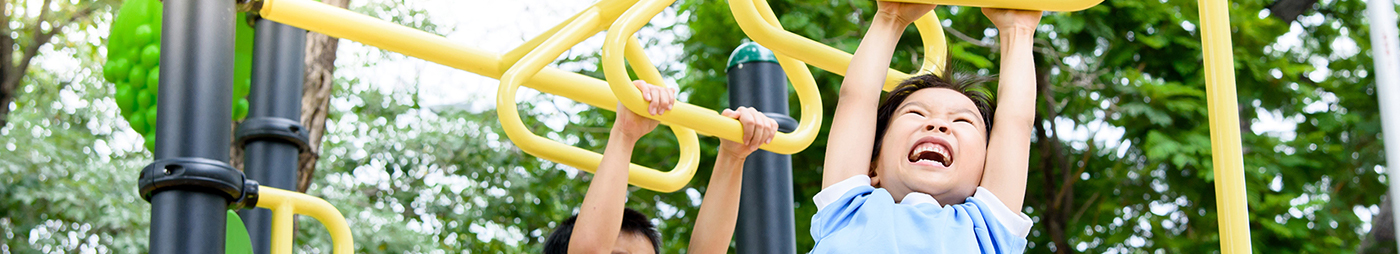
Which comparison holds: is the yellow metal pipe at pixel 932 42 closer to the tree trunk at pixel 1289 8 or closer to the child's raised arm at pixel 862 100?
the child's raised arm at pixel 862 100

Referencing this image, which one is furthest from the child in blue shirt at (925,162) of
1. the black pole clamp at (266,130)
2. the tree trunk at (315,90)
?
the tree trunk at (315,90)

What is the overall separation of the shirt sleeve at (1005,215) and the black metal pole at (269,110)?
145 cm

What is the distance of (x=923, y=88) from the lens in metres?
1.38

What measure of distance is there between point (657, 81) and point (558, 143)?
0.20 metres

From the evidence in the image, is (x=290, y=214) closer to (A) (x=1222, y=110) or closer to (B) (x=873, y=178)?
(B) (x=873, y=178)

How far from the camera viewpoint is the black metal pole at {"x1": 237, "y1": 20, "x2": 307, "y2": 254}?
218 centimetres

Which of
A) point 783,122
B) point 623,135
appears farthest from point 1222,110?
point 783,122

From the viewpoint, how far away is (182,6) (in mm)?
1624

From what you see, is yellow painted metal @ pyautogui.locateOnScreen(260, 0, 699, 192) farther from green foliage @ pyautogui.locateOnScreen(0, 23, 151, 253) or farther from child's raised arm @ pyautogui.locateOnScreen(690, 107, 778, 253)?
green foliage @ pyautogui.locateOnScreen(0, 23, 151, 253)

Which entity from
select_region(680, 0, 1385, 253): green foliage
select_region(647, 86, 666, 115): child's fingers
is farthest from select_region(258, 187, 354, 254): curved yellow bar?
select_region(680, 0, 1385, 253): green foliage

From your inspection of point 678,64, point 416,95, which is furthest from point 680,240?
point 416,95

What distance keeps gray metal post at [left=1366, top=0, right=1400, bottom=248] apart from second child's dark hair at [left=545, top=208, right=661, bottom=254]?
6.82 ft

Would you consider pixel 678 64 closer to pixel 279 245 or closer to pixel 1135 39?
pixel 1135 39

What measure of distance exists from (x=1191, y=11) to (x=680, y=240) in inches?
103
